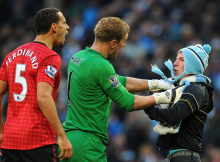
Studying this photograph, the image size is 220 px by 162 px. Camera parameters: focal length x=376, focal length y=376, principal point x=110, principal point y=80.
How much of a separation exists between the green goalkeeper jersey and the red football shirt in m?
0.28

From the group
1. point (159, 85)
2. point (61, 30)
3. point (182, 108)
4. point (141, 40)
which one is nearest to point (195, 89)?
point (182, 108)

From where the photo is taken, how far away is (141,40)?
9.36 m

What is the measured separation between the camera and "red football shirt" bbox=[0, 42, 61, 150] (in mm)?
3271

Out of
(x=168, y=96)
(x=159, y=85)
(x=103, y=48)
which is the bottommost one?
(x=168, y=96)

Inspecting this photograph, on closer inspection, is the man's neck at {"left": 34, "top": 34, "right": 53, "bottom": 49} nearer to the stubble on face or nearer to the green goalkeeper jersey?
the stubble on face

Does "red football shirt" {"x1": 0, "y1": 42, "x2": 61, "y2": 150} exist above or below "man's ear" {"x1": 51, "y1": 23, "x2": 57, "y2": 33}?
below

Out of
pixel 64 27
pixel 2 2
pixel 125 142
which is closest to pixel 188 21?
pixel 125 142

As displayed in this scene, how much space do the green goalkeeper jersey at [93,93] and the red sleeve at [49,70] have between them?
31 centimetres

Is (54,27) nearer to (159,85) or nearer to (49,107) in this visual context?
(49,107)

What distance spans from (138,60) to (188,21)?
5.31ft

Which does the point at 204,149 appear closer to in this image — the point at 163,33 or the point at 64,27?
the point at 163,33

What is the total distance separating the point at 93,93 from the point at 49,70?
51 cm

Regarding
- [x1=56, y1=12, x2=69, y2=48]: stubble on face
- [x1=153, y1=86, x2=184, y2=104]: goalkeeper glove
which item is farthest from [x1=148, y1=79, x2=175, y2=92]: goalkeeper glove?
[x1=56, y1=12, x2=69, y2=48]: stubble on face

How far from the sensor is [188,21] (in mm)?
9188
